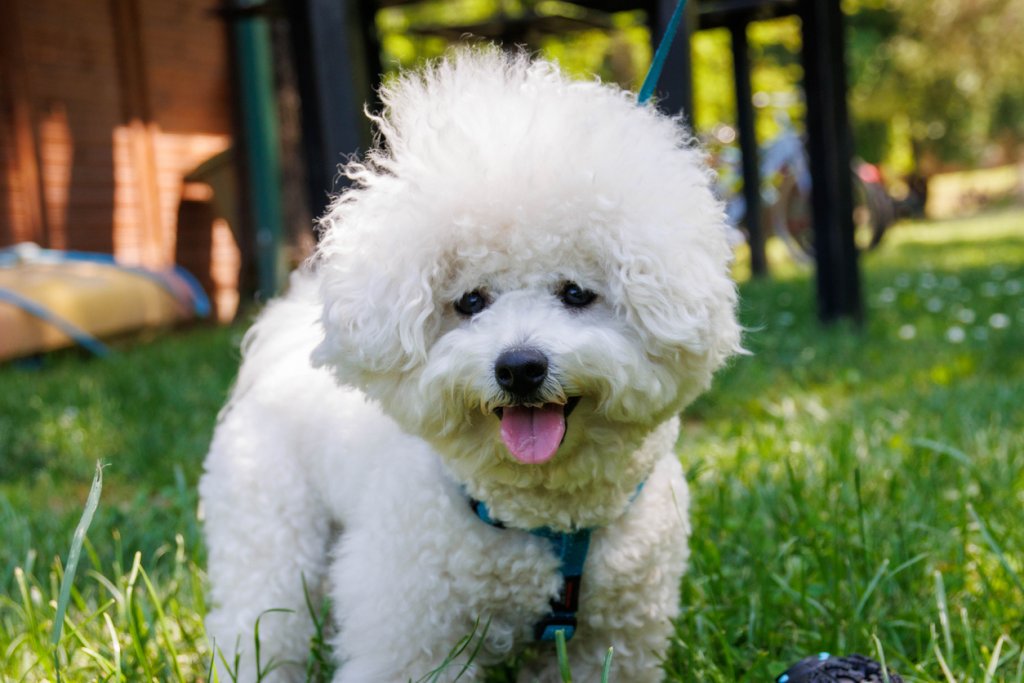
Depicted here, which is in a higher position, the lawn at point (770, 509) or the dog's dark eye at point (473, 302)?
the dog's dark eye at point (473, 302)

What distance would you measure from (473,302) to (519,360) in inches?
9.3

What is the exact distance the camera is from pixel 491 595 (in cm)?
187

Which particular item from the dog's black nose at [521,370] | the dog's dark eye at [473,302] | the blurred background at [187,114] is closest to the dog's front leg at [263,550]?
the dog's dark eye at [473,302]

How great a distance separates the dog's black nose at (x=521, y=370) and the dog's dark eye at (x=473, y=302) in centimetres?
21

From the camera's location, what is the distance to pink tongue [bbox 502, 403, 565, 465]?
170 centimetres

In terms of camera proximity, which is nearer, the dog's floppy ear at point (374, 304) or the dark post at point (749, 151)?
the dog's floppy ear at point (374, 304)

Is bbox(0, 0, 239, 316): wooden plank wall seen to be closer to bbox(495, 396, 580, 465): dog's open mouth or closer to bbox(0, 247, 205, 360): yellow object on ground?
bbox(0, 247, 205, 360): yellow object on ground

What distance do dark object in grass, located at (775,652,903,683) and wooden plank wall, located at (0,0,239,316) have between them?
6.69 metres

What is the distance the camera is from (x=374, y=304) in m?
1.80

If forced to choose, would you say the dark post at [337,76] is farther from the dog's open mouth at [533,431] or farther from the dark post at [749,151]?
the dark post at [749,151]

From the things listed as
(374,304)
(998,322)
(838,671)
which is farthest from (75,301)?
(838,671)

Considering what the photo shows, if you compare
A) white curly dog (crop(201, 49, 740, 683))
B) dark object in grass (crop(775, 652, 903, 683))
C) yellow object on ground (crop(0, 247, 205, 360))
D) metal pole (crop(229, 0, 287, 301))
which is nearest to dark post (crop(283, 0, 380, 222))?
white curly dog (crop(201, 49, 740, 683))

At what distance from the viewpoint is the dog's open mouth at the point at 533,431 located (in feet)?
5.59

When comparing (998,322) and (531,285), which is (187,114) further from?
(531,285)
